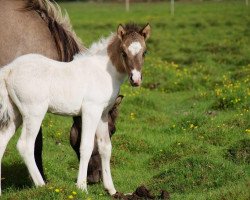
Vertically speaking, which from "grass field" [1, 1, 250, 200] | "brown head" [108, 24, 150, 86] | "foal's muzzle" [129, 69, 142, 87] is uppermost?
"brown head" [108, 24, 150, 86]

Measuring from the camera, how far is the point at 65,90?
7.79 meters

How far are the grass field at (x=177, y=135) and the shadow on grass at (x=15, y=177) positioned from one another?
2 centimetres

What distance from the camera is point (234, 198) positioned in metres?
7.02

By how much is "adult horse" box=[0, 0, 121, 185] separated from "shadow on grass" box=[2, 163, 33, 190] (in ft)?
1.43

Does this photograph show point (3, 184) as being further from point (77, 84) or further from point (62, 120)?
point (62, 120)

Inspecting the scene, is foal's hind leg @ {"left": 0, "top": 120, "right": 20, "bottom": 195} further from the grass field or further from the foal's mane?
the foal's mane

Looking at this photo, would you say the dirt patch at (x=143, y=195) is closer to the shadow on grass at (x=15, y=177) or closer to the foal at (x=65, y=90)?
the foal at (x=65, y=90)

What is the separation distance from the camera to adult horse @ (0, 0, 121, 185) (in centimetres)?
910

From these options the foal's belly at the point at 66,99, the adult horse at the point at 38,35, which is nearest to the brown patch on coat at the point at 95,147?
the adult horse at the point at 38,35

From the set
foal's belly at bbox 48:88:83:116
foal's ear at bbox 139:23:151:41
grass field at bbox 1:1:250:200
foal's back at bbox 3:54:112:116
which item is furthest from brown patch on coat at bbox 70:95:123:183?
foal's ear at bbox 139:23:151:41

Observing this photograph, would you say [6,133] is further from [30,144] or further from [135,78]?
[135,78]

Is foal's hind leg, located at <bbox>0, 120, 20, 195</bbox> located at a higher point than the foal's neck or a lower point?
lower

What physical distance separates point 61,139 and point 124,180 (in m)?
2.84

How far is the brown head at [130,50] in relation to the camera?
293 inches
